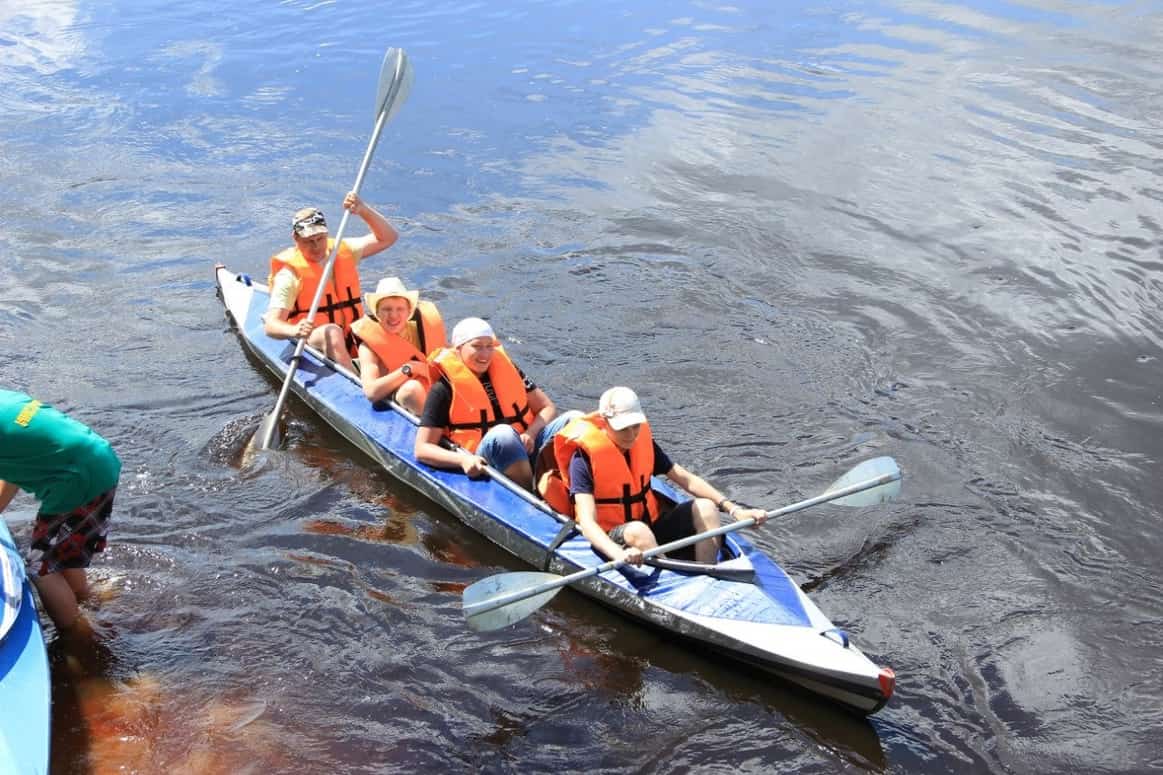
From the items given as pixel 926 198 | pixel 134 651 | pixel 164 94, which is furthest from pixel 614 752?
pixel 164 94

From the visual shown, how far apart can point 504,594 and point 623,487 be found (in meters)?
0.86

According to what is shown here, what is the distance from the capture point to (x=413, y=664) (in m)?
5.75

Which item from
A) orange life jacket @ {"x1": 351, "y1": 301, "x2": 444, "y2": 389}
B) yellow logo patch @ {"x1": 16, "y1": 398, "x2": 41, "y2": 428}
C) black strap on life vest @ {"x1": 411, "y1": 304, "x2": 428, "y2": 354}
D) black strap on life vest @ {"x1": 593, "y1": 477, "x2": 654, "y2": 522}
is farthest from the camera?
black strap on life vest @ {"x1": 411, "y1": 304, "x2": 428, "y2": 354}

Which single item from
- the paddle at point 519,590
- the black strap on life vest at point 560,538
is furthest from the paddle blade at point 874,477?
the black strap on life vest at point 560,538

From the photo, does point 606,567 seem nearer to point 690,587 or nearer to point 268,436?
point 690,587

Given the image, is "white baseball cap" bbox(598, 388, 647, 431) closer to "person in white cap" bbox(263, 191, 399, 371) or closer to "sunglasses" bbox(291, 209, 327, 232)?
"person in white cap" bbox(263, 191, 399, 371)

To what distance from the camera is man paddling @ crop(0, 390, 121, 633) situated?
488 centimetres

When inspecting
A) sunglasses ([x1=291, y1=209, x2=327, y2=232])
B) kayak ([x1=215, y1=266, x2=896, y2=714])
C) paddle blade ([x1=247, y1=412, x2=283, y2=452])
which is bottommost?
paddle blade ([x1=247, y1=412, x2=283, y2=452])

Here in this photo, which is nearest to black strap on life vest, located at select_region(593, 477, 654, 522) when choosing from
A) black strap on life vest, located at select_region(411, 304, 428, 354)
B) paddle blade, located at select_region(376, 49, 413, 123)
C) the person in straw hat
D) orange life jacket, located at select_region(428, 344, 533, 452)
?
orange life jacket, located at select_region(428, 344, 533, 452)

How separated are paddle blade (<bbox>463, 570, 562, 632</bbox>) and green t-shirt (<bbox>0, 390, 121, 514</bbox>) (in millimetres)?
1735

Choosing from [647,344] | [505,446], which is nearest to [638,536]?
[505,446]

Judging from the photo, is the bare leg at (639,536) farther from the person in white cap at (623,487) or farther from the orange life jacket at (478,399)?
the orange life jacket at (478,399)

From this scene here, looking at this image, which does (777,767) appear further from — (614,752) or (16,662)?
(16,662)

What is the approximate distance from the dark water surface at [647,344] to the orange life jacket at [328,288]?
32.3 inches
